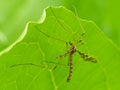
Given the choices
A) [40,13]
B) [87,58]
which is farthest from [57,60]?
[40,13]

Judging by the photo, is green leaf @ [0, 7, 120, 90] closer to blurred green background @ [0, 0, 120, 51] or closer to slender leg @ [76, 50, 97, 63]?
slender leg @ [76, 50, 97, 63]

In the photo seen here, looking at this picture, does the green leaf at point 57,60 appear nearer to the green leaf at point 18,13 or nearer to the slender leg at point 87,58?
the slender leg at point 87,58

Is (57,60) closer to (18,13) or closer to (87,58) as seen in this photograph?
(87,58)

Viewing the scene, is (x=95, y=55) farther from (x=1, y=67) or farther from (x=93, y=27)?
(x=1, y=67)

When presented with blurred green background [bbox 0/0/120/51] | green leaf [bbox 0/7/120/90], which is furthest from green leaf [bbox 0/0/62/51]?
green leaf [bbox 0/7/120/90]

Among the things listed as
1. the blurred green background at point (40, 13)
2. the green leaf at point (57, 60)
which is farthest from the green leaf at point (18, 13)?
the green leaf at point (57, 60)

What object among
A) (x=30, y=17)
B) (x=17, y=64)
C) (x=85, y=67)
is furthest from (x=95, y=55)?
(x=30, y=17)

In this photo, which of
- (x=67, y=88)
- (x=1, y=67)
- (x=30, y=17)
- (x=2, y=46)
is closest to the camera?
(x=1, y=67)
